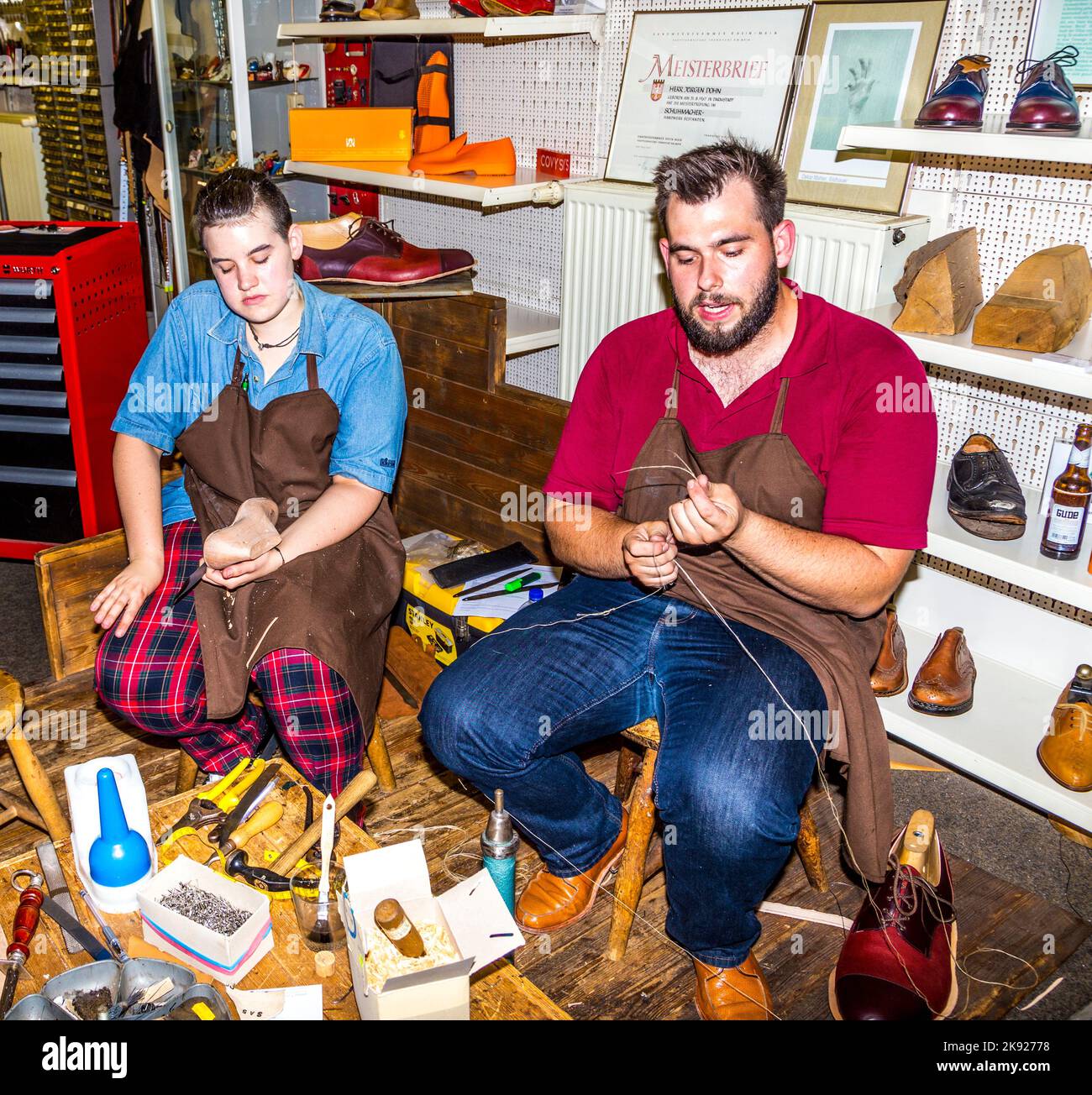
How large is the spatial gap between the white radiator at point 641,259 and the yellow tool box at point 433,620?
759 millimetres

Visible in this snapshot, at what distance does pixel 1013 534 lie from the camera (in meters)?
2.07

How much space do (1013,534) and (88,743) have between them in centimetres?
219

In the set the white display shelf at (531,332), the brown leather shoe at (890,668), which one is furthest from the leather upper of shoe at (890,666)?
the white display shelf at (531,332)

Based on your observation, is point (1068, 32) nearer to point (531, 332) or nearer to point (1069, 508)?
point (1069, 508)

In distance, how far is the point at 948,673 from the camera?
2248mm

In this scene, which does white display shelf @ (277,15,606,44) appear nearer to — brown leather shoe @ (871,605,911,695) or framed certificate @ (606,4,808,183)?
framed certificate @ (606,4,808,183)

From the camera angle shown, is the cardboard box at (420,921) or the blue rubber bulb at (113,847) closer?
the cardboard box at (420,921)

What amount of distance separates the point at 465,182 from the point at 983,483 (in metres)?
1.61

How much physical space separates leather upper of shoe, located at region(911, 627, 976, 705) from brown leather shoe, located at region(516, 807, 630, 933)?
76 centimetres

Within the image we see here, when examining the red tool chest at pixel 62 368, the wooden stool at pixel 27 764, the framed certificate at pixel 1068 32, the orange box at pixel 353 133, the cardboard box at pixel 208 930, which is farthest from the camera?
the orange box at pixel 353 133

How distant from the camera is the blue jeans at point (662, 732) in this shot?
166cm

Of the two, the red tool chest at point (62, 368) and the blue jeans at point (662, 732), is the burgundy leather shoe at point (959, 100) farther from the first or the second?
the red tool chest at point (62, 368)
